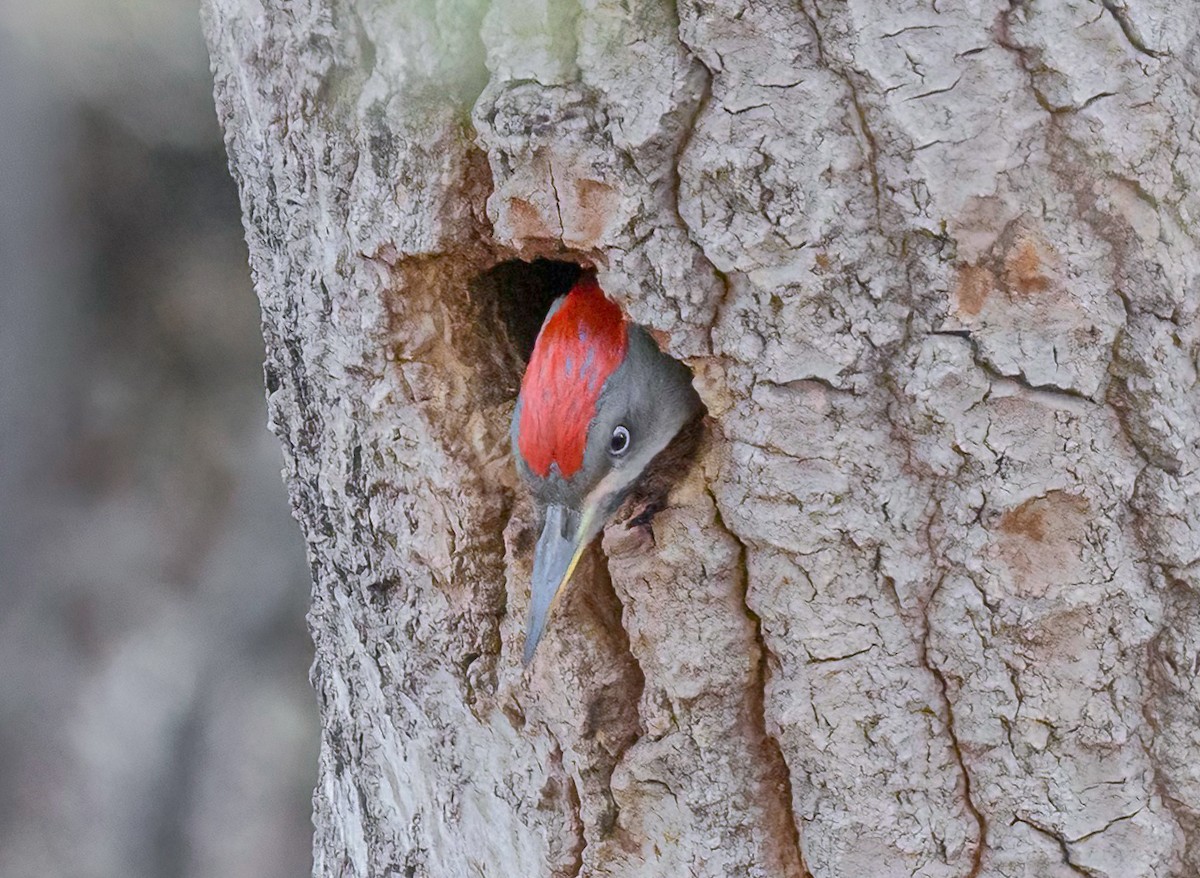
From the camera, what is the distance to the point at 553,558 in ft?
5.96

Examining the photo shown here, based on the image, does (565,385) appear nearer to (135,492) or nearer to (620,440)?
(620,440)

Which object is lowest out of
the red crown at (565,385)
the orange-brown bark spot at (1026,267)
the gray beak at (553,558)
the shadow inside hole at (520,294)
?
the gray beak at (553,558)

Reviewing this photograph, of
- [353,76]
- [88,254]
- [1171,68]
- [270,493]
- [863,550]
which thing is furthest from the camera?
[270,493]

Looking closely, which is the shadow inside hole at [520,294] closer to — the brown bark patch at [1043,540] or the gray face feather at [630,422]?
the gray face feather at [630,422]

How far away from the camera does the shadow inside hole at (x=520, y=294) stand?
6.75 feet

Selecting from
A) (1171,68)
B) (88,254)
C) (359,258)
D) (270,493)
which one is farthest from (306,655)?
(1171,68)

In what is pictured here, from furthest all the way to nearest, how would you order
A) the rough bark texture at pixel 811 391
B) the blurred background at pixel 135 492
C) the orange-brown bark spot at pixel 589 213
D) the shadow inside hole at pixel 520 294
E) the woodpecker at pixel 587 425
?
the blurred background at pixel 135 492, the shadow inside hole at pixel 520 294, the woodpecker at pixel 587 425, the orange-brown bark spot at pixel 589 213, the rough bark texture at pixel 811 391

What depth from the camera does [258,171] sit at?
82.6 inches

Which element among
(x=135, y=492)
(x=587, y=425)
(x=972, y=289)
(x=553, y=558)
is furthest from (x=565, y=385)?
(x=135, y=492)

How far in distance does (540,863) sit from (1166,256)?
140 cm

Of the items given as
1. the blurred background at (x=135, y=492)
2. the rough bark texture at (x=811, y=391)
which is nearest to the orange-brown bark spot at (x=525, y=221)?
the rough bark texture at (x=811, y=391)

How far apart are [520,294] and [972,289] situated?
968 mm

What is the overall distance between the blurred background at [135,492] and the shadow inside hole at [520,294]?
1.32m

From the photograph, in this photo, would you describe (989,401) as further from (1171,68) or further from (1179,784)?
(1179,784)
